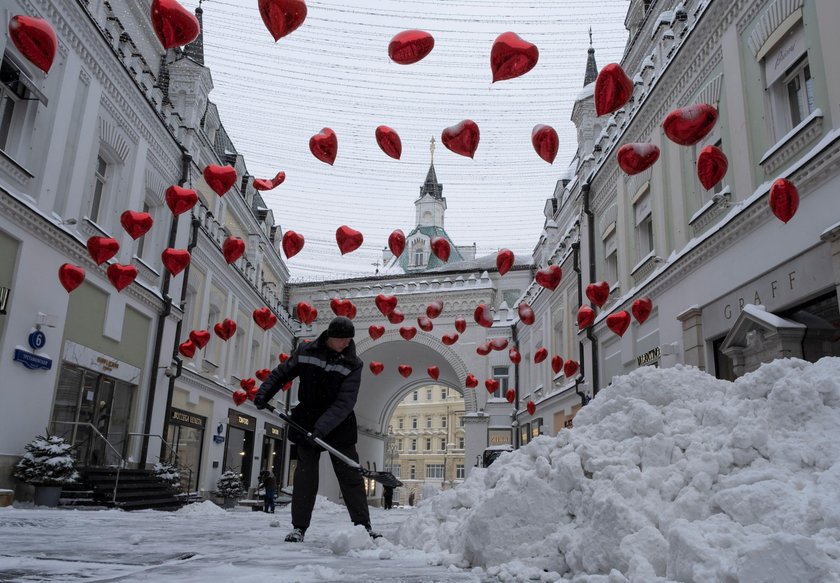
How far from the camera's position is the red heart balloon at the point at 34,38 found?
855 centimetres

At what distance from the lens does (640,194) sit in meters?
15.2

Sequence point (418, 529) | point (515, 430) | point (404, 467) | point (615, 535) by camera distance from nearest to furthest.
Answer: point (615, 535) < point (418, 529) < point (515, 430) < point (404, 467)

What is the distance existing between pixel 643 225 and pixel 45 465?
1314 cm

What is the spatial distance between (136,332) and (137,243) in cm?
232

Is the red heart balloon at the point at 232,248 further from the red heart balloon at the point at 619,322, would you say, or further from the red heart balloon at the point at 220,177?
the red heart balloon at the point at 619,322

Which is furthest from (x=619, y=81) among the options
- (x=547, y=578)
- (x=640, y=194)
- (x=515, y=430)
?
(x=515, y=430)

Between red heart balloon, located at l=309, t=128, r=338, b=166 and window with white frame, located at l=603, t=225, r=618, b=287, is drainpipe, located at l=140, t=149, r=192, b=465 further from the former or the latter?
window with white frame, located at l=603, t=225, r=618, b=287

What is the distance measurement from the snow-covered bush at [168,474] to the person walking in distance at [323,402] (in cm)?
1091

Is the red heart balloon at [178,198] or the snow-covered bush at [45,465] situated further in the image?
the red heart balloon at [178,198]

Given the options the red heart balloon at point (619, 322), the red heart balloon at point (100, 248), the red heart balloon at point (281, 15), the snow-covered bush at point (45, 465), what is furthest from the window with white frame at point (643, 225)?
the snow-covered bush at point (45, 465)

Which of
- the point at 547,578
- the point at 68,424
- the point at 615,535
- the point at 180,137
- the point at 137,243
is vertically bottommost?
the point at 547,578

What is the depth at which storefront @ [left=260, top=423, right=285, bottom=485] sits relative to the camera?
2844 centimetres

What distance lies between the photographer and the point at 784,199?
8180mm

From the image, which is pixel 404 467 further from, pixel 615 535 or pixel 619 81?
pixel 615 535
